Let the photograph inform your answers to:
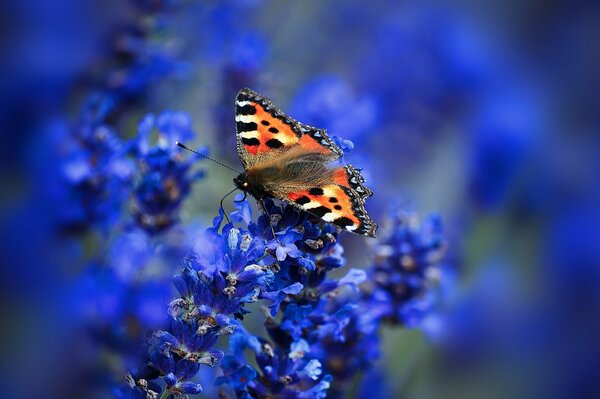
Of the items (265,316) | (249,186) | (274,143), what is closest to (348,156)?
(274,143)

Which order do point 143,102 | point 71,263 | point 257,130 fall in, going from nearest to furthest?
point 257,130, point 71,263, point 143,102

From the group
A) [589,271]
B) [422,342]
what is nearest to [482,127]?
[589,271]

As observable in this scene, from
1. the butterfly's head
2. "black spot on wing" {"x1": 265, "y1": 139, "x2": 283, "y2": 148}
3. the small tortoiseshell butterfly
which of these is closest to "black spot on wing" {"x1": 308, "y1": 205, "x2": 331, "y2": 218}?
the small tortoiseshell butterfly

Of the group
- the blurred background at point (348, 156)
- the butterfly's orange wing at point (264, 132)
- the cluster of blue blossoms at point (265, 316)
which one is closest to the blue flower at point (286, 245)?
the cluster of blue blossoms at point (265, 316)

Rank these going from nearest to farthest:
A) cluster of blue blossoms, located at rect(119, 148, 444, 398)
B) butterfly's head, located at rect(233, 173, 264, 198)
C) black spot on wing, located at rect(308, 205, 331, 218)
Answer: cluster of blue blossoms, located at rect(119, 148, 444, 398) → black spot on wing, located at rect(308, 205, 331, 218) → butterfly's head, located at rect(233, 173, 264, 198)

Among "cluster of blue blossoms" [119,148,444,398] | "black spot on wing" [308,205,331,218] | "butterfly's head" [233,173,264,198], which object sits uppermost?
"butterfly's head" [233,173,264,198]

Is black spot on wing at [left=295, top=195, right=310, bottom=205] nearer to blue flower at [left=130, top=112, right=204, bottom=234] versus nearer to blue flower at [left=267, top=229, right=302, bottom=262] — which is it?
blue flower at [left=267, top=229, right=302, bottom=262]

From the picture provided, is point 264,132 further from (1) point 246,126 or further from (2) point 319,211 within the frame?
(2) point 319,211

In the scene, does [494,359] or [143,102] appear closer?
[143,102]

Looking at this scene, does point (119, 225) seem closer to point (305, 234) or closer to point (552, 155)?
point (305, 234)
